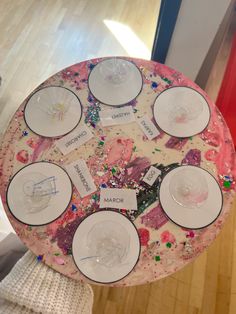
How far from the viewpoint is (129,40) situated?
224 centimetres

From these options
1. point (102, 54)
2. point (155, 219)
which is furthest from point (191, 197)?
point (102, 54)

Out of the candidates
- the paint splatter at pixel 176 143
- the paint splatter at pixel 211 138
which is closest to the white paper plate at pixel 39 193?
the paint splatter at pixel 176 143

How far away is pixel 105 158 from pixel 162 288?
2.46ft

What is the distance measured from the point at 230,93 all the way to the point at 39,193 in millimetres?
1015

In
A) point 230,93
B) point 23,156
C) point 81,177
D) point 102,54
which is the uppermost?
point 23,156

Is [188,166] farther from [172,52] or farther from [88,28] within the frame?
[88,28]

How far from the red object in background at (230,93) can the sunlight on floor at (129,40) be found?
2.44 ft

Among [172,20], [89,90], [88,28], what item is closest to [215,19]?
[172,20]

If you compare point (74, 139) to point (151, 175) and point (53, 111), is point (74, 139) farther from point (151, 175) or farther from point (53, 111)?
point (151, 175)

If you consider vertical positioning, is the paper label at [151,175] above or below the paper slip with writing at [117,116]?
below

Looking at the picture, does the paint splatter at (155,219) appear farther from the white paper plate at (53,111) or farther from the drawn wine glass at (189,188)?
the white paper plate at (53,111)

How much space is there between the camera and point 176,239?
978 millimetres

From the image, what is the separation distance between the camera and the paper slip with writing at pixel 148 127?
1106 mm

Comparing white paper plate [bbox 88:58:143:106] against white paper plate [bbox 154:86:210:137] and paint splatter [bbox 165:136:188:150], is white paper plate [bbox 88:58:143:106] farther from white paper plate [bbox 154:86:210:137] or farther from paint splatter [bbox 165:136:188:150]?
paint splatter [bbox 165:136:188:150]
